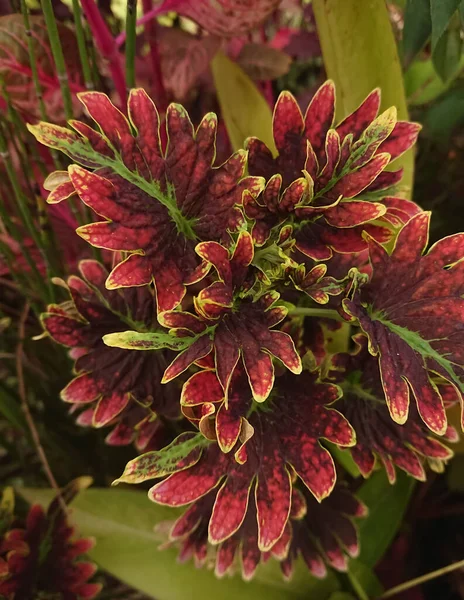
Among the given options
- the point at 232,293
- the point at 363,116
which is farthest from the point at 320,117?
the point at 232,293

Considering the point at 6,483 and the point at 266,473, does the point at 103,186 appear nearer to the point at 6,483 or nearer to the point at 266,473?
the point at 266,473

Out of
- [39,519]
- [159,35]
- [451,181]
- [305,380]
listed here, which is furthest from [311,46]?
[39,519]

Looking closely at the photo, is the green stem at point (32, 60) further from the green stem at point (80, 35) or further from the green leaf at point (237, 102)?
the green leaf at point (237, 102)

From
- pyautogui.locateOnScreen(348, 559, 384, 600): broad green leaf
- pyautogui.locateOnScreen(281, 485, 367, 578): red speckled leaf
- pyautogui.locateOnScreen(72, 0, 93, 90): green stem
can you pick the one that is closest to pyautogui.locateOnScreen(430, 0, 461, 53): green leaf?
pyautogui.locateOnScreen(72, 0, 93, 90): green stem

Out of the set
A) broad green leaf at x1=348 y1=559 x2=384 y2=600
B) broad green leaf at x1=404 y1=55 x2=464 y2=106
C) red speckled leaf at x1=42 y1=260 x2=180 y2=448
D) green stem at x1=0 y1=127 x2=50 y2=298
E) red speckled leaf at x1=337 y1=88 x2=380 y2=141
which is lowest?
broad green leaf at x1=348 y1=559 x2=384 y2=600

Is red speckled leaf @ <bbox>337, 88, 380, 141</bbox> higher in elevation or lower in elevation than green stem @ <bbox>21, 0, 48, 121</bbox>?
lower

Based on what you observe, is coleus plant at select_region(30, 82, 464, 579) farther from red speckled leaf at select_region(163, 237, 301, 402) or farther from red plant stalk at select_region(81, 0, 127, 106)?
red plant stalk at select_region(81, 0, 127, 106)
